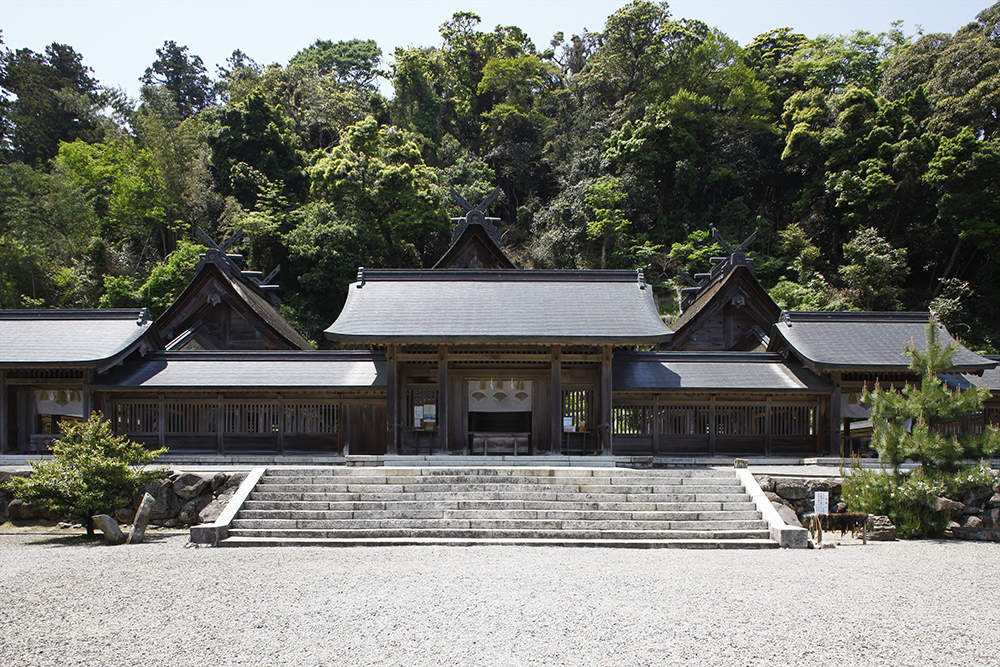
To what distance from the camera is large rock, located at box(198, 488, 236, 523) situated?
1300cm

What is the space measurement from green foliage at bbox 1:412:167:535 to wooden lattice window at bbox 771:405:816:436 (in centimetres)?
1497

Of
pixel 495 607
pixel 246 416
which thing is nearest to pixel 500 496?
pixel 495 607

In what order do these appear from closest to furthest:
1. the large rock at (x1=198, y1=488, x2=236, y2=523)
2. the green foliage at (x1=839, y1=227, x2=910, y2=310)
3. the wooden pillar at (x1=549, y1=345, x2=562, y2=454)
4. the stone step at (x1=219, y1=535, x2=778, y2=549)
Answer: the stone step at (x1=219, y1=535, x2=778, y2=549) → the large rock at (x1=198, y1=488, x2=236, y2=523) → the wooden pillar at (x1=549, y1=345, x2=562, y2=454) → the green foliage at (x1=839, y1=227, x2=910, y2=310)

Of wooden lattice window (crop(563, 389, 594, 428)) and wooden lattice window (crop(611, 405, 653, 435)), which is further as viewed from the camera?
wooden lattice window (crop(611, 405, 653, 435))

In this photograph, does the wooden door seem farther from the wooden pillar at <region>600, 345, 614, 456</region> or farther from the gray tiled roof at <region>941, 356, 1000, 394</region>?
the gray tiled roof at <region>941, 356, 1000, 394</region>

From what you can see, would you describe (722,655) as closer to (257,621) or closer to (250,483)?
(257,621)

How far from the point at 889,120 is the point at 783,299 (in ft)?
36.4

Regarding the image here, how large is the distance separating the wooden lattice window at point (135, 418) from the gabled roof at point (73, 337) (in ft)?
4.00

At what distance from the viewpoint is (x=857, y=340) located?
18.1 m

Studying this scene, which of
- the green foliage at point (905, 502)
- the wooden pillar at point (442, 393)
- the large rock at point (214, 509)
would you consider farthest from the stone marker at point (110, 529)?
the green foliage at point (905, 502)

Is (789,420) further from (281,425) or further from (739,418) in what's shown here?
(281,425)

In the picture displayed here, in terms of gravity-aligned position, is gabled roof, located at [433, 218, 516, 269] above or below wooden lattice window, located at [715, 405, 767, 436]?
above

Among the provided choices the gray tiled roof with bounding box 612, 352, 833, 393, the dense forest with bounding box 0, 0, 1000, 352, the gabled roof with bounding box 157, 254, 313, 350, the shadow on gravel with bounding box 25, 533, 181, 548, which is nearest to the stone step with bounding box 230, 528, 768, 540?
the shadow on gravel with bounding box 25, 533, 181, 548

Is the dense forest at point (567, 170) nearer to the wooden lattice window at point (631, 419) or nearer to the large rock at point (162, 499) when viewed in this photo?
the wooden lattice window at point (631, 419)
